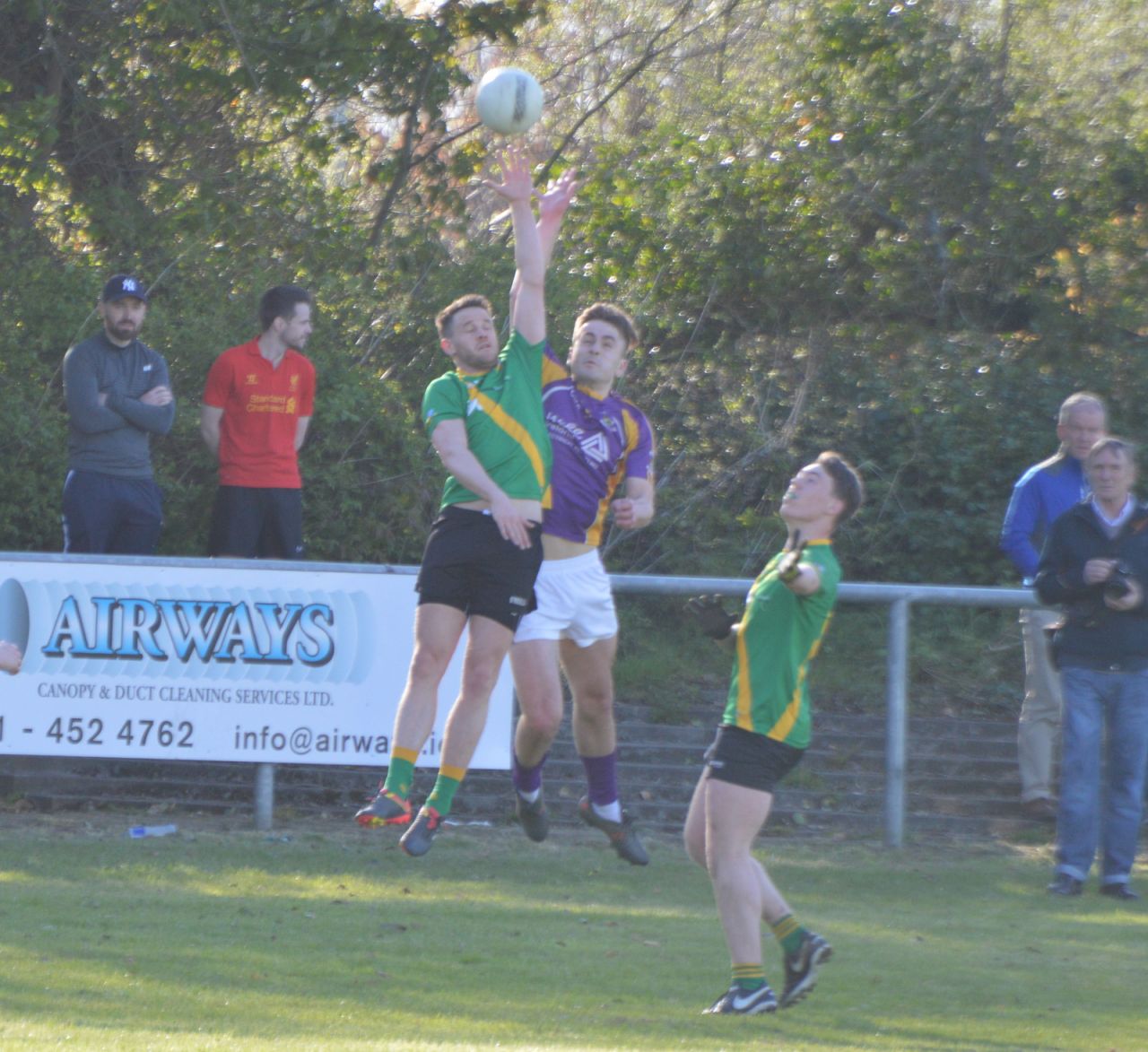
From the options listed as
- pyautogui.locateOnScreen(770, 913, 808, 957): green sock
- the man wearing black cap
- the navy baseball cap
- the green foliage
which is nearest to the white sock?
pyautogui.locateOnScreen(770, 913, 808, 957): green sock

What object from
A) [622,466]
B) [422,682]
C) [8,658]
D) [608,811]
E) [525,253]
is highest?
[525,253]

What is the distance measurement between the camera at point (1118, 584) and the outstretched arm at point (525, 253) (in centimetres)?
317

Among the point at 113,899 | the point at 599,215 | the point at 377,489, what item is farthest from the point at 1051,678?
the point at 599,215

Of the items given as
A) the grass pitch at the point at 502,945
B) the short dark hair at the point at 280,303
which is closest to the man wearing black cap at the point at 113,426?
the short dark hair at the point at 280,303

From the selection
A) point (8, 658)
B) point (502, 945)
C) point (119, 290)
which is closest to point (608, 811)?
point (502, 945)

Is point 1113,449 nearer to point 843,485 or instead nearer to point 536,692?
point 843,485

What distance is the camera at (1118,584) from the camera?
8242mm

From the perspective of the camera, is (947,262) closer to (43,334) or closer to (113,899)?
(43,334)

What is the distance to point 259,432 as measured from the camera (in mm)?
9883

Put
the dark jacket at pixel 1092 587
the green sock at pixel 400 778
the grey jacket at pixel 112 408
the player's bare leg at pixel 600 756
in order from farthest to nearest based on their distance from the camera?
the grey jacket at pixel 112 408 < the dark jacket at pixel 1092 587 < the player's bare leg at pixel 600 756 < the green sock at pixel 400 778

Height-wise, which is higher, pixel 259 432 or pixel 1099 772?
pixel 259 432

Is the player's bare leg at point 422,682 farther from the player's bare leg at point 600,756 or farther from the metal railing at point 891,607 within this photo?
the metal railing at point 891,607

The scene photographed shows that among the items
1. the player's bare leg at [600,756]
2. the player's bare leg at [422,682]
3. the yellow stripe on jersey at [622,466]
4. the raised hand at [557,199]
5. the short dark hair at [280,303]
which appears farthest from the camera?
the short dark hair at [280,303]

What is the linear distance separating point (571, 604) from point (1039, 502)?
3.44 meters
